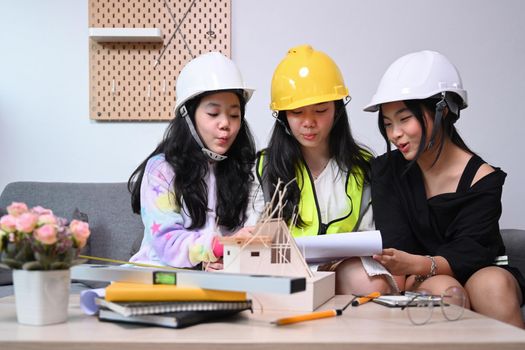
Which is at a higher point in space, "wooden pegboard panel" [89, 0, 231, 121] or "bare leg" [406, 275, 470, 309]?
"wooden pegboard panel" [89, 0, 231, 121]

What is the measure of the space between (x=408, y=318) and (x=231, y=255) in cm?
39

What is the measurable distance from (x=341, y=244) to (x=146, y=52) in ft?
5.61

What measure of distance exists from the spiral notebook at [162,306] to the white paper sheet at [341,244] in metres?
0.41

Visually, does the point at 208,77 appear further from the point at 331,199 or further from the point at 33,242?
the point at 33,242

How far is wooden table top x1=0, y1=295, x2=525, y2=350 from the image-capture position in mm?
895

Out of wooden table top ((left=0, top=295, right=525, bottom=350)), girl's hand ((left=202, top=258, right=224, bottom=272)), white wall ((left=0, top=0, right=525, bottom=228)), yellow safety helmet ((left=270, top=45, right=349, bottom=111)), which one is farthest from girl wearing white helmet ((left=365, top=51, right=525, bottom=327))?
white wall ((left=0, top=0, right=525, bottom=228))

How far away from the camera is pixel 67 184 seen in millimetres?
2607

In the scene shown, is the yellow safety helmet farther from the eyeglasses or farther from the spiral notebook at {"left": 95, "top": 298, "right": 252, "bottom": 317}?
the spiral notebook at {"left": 95, "top": 298, "right": 252, "bottom": 317}

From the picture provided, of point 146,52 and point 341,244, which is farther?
point 146,52

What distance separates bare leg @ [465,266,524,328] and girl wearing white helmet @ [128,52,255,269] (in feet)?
2.50

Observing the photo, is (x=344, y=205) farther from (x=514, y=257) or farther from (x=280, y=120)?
(x=514, y=257)

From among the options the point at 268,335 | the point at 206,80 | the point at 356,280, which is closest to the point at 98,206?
the point at 206,80

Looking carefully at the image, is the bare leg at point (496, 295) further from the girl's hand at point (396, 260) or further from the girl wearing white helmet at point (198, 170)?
the girl wearing white helmet at point (198, 170)

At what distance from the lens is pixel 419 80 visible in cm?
182
